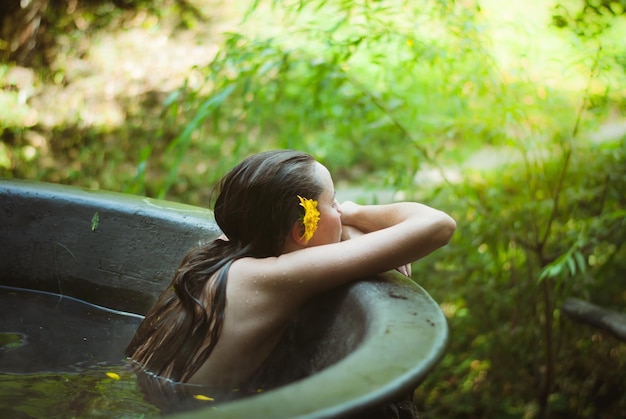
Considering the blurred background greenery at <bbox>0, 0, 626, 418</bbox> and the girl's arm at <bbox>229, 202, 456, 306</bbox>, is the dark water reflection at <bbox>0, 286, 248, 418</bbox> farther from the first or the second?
the blurred background greenery at <bbox>0, 0, 626, 418</bbox>

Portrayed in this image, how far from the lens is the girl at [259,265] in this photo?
4.39 ft

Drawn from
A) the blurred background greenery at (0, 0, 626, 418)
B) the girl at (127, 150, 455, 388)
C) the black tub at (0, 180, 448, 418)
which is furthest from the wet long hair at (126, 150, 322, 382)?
the blurred background greenery at (0, 0, 626, 418)

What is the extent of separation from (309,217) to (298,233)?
0.05 meters

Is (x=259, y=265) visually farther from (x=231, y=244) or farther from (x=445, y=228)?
(x=445, y=228)

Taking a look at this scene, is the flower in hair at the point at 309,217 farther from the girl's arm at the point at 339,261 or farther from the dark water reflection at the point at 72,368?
the dark water reflection at the point at 72,368

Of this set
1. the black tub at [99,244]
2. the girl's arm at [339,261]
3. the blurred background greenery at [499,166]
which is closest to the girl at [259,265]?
the girl's arm at [339,261]

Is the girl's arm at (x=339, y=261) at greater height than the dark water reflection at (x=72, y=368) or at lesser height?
greater

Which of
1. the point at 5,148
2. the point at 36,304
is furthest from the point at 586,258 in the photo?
the point at 5,148

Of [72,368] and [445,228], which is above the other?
[445,228]

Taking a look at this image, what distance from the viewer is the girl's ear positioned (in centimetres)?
145

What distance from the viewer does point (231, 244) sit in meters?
1.51

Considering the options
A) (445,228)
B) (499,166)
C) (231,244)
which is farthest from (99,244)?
(499,166)

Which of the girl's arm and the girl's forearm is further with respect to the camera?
the girl's forearm

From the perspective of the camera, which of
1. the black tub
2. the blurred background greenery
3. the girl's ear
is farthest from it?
the blurred background greenery
